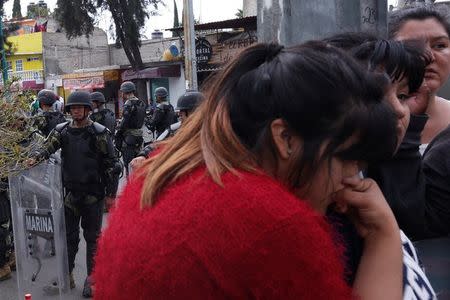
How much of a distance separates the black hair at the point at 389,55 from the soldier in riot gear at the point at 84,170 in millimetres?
4186

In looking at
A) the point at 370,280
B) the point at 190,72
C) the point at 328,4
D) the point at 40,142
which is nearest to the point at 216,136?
the point at 370,280

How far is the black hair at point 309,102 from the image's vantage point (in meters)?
Answer: 0.98

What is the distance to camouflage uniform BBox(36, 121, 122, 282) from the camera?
5.46 meters

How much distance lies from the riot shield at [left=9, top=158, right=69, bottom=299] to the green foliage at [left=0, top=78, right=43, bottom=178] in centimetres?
86

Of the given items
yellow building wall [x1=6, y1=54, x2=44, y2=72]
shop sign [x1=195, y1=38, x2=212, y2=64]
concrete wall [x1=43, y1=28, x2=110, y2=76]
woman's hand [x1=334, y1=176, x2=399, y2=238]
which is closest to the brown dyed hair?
woman's hand [x1=334, y1=176, x2=399, y2=238]

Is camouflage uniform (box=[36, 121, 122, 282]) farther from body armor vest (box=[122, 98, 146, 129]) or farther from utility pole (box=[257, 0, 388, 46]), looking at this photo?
body armor vest (box=[122, 98, 146, 129])

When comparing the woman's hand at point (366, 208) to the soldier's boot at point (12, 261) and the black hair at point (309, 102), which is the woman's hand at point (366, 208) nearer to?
the black hair at point (309, 102)

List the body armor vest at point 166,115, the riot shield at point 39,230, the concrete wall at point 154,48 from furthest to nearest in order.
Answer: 1. the concrete wall at point 154,48
2. the body armor vest at point 166,115
3. the riot shield at point 39,230

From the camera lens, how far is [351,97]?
1.01 meters

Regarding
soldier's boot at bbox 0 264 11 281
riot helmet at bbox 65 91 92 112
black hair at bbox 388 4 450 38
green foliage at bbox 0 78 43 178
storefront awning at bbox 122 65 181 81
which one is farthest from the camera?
storefront awning at bbox 122 65 181 81

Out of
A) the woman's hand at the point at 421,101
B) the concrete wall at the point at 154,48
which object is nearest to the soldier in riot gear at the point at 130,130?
the woman's hand at the point at 421,101

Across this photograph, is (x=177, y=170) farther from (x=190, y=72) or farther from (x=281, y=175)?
(x=190, y=72)

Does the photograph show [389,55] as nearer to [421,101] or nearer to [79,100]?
[421,101]

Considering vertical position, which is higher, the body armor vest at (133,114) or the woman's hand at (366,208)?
the woman's hand at (366,208)
